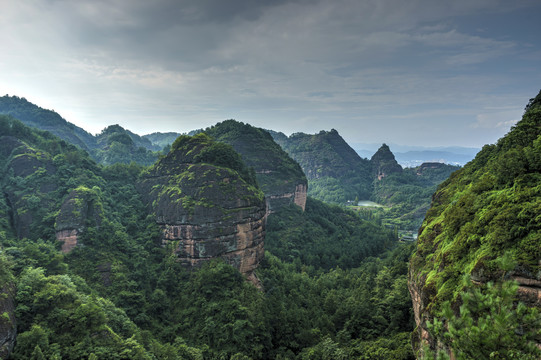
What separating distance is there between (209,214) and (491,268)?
3474 cm

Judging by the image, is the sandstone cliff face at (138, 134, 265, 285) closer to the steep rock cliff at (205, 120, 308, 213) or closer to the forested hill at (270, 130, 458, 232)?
the steep rock cliff at (205, 120, 308, 213)

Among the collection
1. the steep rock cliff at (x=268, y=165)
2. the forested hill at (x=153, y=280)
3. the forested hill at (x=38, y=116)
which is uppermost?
the forested hill at (x=38, y=116)

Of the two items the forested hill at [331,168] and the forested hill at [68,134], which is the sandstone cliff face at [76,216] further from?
the forested hill at [331,168]

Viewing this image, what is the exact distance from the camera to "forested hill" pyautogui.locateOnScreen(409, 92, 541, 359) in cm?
835

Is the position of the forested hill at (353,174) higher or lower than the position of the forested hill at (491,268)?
higher

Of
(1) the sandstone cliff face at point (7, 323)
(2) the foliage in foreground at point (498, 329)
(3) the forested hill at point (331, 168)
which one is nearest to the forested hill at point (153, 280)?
(1) the sandstone cliff face at point (7, 323)

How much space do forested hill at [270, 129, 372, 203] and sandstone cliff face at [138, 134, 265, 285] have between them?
344 feet

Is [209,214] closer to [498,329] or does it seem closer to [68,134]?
[498,329]

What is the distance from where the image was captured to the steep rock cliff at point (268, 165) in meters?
76.6

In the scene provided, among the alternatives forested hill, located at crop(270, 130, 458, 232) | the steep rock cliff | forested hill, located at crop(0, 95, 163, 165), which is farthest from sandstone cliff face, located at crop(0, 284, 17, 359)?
forested hill, located at crop(270, 130, 458, 232)

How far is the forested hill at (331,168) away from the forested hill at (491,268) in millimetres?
127678

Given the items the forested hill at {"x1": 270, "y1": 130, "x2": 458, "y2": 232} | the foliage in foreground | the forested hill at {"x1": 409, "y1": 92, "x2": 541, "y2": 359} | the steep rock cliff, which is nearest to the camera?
the foliage in foreground

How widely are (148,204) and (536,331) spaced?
5013 centimetres

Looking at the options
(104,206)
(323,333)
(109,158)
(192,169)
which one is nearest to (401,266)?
(323,333)
